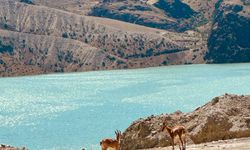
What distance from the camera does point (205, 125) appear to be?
44625 millimetres

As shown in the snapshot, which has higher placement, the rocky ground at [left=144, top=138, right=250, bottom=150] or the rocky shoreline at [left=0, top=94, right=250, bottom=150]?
the rocky ground at [left=144, top=138, right=250, bottom=150]

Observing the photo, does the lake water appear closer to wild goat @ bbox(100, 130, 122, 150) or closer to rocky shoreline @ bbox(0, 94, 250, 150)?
rocky shoreline @ bbox(0, 94, 250, 150)

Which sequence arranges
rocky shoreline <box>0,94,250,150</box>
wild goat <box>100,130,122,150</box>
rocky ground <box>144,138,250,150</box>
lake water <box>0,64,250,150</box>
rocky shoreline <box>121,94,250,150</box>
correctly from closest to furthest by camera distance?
1. wild goat <box>100,130,122,150</box>
2. rocky ground <box>144,138,250,150</box>
3. rocky shoreline <box>0,94,250,150</box>
4. rocky shoreline <box>121,94,250,150</box>
5. lake water <box>0,64,250,150</box>

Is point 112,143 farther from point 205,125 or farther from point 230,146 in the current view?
point 205,125

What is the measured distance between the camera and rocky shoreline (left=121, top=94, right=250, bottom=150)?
4008 centimetres

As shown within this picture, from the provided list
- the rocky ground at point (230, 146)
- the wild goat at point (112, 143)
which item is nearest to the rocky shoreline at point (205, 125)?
the rocky ground at point (230, 146)

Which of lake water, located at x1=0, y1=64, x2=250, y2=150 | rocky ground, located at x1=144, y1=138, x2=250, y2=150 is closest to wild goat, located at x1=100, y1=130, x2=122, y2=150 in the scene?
rocky ground, located at x1=144, y1=138, x2=250, y2=150

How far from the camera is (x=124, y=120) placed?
127 m

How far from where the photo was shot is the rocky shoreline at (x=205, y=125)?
40.1 metres

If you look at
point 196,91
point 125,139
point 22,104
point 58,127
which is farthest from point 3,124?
point 125,139

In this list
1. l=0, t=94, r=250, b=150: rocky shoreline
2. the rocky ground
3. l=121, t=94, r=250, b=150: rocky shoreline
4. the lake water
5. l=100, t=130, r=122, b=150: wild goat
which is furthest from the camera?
the lake water

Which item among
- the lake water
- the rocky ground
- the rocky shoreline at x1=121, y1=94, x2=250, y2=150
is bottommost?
the lake water

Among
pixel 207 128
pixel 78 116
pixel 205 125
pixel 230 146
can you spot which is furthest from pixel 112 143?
pixel 78 116

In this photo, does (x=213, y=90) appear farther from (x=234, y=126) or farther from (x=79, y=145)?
(x=234, y=126)
